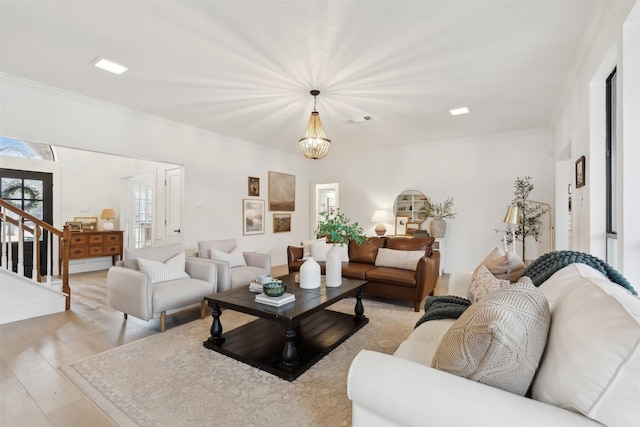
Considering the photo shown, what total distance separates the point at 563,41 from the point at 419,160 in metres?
3.76

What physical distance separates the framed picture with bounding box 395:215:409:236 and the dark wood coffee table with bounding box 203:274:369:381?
140 inches

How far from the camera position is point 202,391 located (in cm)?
205

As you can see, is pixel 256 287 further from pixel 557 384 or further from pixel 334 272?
pixel 557 384

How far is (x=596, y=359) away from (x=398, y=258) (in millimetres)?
3397

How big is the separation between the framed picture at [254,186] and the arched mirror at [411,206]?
119 inches

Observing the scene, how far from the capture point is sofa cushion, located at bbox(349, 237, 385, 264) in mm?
4633

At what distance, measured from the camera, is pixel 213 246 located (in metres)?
4.33

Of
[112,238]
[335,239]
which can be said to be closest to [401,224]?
[335,239]

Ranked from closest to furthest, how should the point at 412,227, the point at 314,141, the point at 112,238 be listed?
the point at 314,141 < the point at 412,227 < the point at 112,238

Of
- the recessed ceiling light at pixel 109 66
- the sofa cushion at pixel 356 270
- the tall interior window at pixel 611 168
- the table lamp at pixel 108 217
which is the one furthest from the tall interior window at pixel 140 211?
the tall interior window at pixel 611 168

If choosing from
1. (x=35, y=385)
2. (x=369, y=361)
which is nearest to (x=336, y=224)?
(x=369, y=361)

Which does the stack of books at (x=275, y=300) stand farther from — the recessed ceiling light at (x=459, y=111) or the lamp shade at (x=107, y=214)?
the lamp shade at (x=107, y=214)

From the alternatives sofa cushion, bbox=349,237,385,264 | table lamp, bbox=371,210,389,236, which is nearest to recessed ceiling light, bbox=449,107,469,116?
sofa cushion, bbox=349,237,385,264

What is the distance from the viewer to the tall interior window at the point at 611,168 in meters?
2.65
